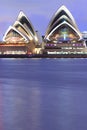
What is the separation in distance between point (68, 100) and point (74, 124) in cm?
441

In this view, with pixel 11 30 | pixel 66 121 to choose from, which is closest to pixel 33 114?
pixel 66 121

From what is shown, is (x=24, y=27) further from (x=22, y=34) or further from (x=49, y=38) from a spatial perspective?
(x=49, y=38)

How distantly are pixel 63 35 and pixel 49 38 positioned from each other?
147 inches

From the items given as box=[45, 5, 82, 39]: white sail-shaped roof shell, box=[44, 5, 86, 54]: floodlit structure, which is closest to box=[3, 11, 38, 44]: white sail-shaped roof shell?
box=[44, 5, 86, 54]: floodlit structure

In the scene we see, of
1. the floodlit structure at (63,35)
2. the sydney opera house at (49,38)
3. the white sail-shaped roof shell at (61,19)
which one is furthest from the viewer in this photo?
the sydney opera house at (49,38)

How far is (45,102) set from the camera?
573 inches

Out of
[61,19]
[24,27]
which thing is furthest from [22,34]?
[61,19]

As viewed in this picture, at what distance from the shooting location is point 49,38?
91750mm

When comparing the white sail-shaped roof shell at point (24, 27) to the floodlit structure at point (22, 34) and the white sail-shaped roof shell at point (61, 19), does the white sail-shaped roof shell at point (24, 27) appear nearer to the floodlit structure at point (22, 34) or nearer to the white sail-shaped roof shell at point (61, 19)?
the floodlit structure at point (22, 34)

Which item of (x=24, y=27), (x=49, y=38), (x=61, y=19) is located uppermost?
(x=61, y=19)

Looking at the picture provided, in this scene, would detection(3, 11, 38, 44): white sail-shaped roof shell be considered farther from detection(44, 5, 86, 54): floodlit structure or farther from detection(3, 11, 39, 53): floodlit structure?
detection(44, 5, 86, 54): floodlit structure

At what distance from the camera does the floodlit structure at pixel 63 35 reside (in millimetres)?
83812

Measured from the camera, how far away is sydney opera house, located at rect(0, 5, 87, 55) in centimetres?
8544

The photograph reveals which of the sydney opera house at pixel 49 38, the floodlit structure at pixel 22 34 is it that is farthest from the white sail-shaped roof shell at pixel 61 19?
the floodlit structure at pixel 22 34
